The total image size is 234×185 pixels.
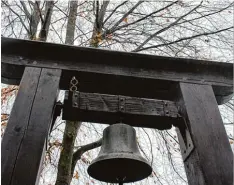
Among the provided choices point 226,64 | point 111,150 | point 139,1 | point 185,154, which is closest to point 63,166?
point 111,150

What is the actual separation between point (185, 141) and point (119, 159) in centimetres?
63

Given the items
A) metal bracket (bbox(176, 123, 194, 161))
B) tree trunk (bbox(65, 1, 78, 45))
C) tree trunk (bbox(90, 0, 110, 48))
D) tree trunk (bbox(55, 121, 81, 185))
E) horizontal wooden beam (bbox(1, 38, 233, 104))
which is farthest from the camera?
tree trunk (bbox(65, 1, 78, 45))

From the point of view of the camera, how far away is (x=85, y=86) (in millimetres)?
2330

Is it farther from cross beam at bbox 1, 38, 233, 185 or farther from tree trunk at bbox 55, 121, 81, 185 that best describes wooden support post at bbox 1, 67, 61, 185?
tree trunk at bbox 55, 121, 81, 185

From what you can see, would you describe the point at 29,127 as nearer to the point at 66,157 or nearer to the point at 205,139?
the point at 205,139

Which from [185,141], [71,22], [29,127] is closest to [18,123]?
[29,127]

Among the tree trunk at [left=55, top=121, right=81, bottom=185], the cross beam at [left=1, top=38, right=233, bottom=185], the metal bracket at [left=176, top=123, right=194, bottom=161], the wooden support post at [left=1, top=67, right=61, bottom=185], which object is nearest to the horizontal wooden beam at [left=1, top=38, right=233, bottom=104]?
the cross beam at [left=1, top=38, right=233, bottom=185]

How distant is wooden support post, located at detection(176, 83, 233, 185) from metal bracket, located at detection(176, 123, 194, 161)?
0.03 meters

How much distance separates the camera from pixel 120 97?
Answer: 6.91 ft

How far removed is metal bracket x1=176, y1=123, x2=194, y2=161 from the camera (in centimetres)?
198

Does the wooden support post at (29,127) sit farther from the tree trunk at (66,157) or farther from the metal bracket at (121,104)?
the tree trunk at (66,157)

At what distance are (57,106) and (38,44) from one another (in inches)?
24.6

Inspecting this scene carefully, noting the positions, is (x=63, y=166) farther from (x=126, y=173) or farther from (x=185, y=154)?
(x=185, y=154)

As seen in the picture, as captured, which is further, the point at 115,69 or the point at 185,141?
the point at 115,69
